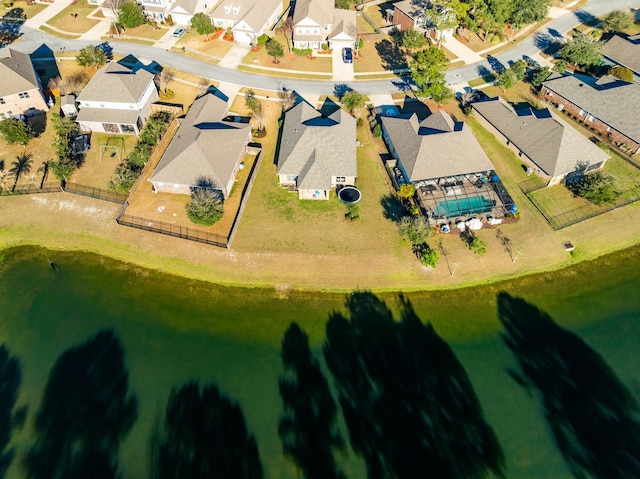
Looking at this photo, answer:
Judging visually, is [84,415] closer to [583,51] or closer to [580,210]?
[580,210]

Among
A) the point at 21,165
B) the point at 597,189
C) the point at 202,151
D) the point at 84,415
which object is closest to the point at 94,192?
the point at 21,165

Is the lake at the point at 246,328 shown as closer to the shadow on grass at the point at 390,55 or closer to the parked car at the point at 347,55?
the shadow on grass at the point at 390,55

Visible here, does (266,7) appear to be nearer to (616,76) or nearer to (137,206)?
(137,206)

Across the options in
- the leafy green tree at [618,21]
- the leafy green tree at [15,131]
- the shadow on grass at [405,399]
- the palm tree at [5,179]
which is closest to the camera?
the shadow on grass at [405,399]

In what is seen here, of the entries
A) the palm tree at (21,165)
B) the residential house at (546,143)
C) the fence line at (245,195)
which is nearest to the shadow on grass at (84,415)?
the fence line at (245,195)

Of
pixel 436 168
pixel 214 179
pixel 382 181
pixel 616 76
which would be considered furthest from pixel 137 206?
pixel 616 76

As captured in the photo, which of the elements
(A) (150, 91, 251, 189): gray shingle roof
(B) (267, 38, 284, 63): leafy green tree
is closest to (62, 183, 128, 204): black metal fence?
(A) (150, 91, 251, 189): gray shingle roof
